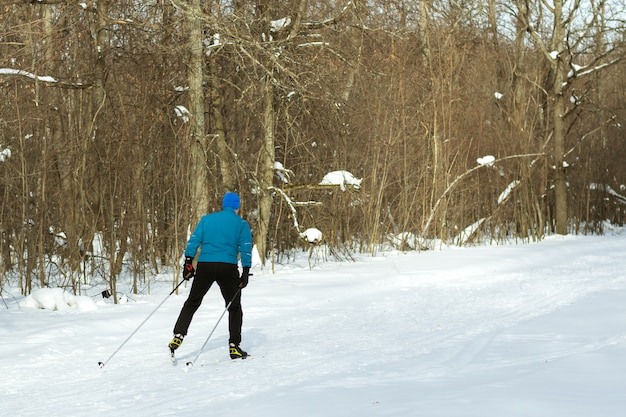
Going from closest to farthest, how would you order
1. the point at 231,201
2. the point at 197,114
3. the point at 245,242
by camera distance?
1. the point at 245,242
2. the point at 231,201
3. the point at 197,114

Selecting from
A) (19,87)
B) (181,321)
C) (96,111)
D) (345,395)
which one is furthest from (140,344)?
(19,87)

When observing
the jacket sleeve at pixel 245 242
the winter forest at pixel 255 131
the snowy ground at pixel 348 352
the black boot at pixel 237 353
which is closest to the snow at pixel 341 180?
the winter forest at pixel 255 131

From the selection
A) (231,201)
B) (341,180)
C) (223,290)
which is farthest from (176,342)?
(341,180)

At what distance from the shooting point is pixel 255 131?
19.9 meters

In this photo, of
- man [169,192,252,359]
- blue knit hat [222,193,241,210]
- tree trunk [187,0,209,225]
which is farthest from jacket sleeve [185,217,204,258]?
tree trunk [187,0,209,225]

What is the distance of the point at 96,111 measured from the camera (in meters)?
13.1

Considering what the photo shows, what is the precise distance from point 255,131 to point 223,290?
37.6 ft

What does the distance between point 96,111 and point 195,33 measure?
2.51 metres

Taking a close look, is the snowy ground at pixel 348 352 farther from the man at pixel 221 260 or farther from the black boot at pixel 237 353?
the man at pixel 221 260

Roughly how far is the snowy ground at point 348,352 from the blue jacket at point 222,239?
3.44 feet

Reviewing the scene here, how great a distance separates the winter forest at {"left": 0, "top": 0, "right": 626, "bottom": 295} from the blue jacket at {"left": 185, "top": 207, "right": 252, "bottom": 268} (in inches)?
139

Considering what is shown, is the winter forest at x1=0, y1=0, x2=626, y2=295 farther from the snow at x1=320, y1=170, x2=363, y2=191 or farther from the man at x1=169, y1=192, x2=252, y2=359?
the man at x1=169, y1=192, x2=252, y2=359

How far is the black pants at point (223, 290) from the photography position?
8.51 m

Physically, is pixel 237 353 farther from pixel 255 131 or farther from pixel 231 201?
pixel 255 131
